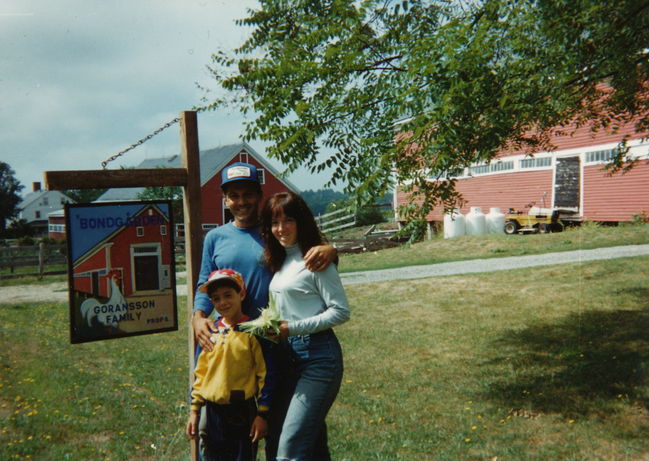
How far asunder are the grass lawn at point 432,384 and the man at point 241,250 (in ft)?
6.74

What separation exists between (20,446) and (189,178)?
121 inches

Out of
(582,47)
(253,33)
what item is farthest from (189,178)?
(253,33)

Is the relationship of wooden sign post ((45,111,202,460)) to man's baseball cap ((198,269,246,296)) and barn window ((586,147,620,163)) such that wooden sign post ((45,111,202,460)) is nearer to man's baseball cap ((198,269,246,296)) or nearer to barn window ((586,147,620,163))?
man's baseball cap ((198,269,246,296))

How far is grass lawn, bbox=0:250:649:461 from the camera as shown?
14.7ft

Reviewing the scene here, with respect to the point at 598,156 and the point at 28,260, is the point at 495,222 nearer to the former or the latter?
the point at 598,156

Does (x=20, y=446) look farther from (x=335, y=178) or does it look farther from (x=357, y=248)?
(x=357, y=248)

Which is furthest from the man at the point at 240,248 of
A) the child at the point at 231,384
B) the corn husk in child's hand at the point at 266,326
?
the corn husk in child's hand at the point at 266,326

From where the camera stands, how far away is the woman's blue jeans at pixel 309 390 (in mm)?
2586

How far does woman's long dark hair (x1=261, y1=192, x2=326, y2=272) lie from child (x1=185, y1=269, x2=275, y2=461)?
22 cm

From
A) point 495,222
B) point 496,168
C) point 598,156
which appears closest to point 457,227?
point 495,222

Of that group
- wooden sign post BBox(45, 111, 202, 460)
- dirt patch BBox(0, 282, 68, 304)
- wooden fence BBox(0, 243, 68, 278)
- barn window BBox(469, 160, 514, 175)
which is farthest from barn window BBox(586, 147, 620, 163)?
wooden fence BBox(0, 243, 68, 278)

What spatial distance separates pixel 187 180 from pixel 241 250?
0.85m

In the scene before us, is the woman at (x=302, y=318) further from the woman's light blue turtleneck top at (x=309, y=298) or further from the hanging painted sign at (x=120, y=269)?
the hanging painted sign at (x=120, y=269)

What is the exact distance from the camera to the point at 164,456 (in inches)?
173
